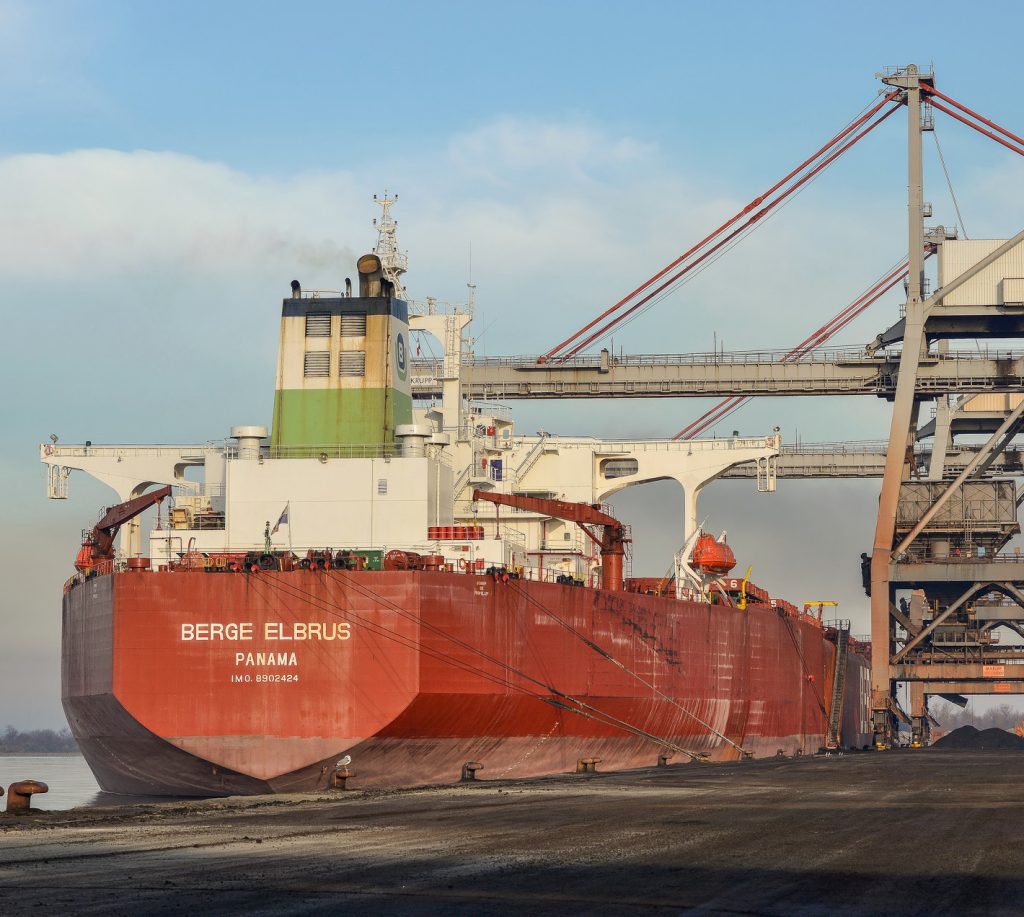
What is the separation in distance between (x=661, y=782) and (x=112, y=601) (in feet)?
41.3

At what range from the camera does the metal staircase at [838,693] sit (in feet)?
204

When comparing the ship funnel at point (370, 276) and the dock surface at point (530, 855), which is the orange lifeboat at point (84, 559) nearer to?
the ship funnel at point (370, 276)

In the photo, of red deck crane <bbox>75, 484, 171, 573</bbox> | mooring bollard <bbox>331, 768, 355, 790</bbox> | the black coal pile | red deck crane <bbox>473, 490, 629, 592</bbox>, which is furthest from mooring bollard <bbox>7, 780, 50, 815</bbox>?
the black coal pile

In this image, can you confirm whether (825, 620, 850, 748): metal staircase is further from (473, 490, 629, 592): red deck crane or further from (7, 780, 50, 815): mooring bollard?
(7, 780, 50, 815): mooring bollard

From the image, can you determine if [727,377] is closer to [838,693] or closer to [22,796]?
[838,693]

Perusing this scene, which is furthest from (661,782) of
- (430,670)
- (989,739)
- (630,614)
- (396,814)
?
(989,739)

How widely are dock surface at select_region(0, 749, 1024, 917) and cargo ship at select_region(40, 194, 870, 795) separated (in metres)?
7.59

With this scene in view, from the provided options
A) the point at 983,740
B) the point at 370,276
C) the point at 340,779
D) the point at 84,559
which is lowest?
the point at 983,740

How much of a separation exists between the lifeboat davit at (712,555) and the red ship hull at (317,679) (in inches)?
516

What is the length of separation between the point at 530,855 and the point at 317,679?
691 inches

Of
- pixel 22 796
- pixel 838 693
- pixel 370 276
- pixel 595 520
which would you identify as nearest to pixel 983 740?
pixel 838 693

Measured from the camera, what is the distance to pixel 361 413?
36.5 metres

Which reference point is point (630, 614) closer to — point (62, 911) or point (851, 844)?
point (851, 844)

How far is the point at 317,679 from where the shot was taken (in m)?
31.2
